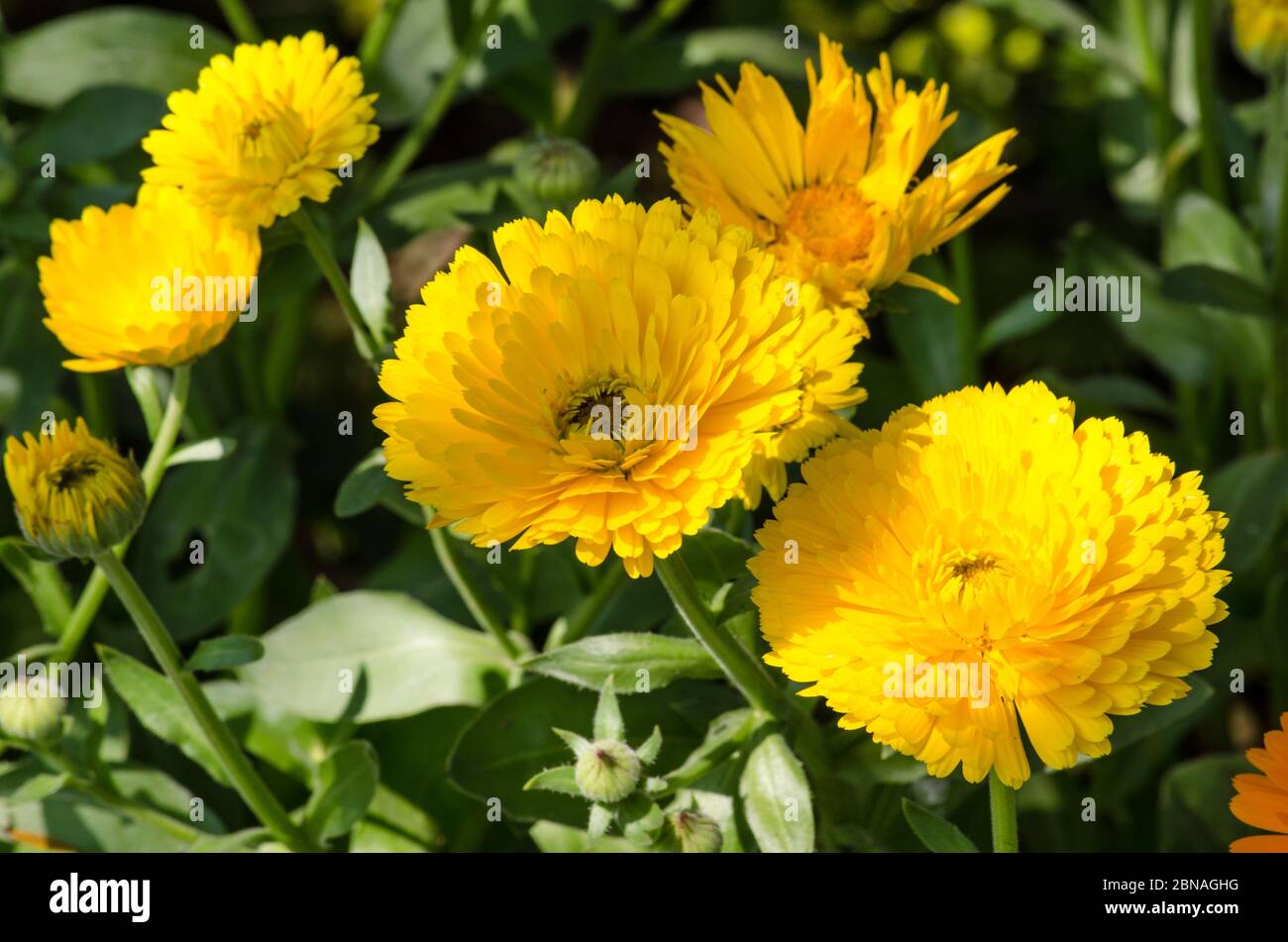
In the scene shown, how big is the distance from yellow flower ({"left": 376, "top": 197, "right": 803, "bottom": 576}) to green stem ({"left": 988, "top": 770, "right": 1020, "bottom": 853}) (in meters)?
0.29

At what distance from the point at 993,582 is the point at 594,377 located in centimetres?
28

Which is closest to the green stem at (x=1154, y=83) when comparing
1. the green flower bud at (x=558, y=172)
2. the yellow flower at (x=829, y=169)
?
the yellow flower at (x=829, y=169)

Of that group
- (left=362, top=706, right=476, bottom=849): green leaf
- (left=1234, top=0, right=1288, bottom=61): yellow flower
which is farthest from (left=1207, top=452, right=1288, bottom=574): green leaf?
(left=362, top=706, right=476, bottom=849): green leaf

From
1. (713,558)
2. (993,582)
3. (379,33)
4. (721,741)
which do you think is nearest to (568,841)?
(721,741)

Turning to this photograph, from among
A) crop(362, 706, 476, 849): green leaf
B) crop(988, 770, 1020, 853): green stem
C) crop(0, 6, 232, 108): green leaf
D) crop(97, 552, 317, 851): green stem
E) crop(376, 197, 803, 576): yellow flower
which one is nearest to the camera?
crop(376, 197, 803, 576): yellow flower

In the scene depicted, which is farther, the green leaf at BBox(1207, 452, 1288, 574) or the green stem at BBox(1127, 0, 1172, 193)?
the green stem at BBox(1127, 0, 1172, 193)

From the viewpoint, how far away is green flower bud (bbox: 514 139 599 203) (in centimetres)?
114

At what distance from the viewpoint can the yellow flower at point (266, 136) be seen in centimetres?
106

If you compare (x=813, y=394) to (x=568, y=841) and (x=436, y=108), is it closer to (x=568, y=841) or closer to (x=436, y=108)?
(x=568, y=841)

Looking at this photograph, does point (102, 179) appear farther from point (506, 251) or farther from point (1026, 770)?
point (1026, 770)

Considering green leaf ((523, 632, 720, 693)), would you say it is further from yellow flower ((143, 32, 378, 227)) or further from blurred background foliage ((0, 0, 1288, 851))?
yellow flower ((143, 32, 378, 227))

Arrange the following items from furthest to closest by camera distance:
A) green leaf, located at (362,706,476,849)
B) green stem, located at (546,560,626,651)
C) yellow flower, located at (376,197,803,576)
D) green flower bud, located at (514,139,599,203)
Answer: green leaf, located at (362,706,476,849), green stem, located at (546,560,626,651), green flower bud, located at (514,139,599,203), yellow flower, located at (376,197,803,576)

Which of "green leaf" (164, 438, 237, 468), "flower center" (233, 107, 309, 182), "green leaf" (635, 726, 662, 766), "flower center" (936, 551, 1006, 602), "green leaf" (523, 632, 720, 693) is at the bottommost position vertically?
"green leaf" (635, 726, 662, 766)

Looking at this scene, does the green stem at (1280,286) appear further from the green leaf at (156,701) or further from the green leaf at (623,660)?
the green leaf at (156,701)
